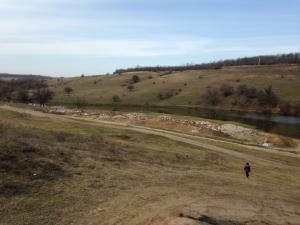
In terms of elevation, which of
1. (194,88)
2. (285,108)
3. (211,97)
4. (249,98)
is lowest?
(285,108)

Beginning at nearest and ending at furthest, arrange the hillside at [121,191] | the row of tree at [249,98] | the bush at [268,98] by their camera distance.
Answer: the hillside at [121,191] < the row of tree at [249,98] < the bush at [268,98]

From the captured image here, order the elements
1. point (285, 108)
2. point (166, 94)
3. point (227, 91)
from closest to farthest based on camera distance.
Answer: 1. point (285, 108)
2. point (227, 91)
3. point (166, 94)

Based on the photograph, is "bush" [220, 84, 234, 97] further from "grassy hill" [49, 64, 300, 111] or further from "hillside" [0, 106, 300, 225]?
"hillside" [0, 106, 300, 225]

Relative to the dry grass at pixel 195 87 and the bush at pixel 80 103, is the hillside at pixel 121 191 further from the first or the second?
the dry grass at pixel 195 87

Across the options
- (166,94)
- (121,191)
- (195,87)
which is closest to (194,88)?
(195,87)

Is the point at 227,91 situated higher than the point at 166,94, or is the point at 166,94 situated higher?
the point at 227,91

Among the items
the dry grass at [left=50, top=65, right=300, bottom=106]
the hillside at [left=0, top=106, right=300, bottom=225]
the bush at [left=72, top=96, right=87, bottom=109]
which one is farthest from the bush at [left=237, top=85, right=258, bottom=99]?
the hillside at [left=0, top=106, right=300, bottom=225]

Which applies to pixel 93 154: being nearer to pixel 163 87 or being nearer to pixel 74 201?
pixel 74 201

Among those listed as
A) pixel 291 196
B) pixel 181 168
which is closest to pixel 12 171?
pixel 181 168

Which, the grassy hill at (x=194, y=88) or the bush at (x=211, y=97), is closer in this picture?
the bush at (x=211, y=97)

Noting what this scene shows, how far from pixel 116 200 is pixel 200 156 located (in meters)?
21.0

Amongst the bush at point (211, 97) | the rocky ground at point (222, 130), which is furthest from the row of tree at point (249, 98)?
the rocky ground at point (222, 130)

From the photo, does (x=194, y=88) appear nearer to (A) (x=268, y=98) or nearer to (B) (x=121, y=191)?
(A) (x=268, y=98)

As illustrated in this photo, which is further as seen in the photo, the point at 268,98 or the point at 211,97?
the point at 211,97
